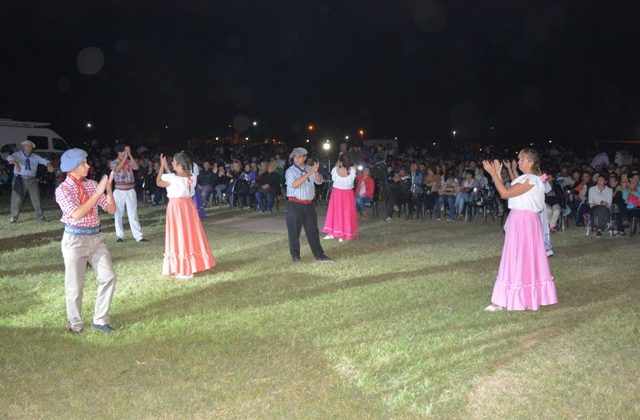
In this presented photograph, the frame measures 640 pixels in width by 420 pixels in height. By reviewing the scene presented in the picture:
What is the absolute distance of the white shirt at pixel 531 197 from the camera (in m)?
7.39

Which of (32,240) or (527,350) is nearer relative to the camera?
(527,350)

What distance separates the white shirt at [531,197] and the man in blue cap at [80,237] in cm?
442

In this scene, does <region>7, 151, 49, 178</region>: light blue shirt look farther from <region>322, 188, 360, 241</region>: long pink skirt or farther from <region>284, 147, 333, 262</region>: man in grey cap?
<region>284, 147, 333, 262</region>: man in grey cap

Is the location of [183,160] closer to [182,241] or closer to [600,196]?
[182,241]

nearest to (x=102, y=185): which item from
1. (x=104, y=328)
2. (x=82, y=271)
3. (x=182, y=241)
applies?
(x=82, y=271)

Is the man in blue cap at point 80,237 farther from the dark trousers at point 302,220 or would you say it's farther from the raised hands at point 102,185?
the dark trousers at point 302,220

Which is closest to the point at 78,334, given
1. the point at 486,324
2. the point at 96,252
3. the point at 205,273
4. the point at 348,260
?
the point at 96,252

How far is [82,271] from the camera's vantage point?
22.2ft

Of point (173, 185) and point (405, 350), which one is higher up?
point (173, 185)

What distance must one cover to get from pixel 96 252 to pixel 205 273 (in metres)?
3.31

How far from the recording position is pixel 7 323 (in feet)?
24.1

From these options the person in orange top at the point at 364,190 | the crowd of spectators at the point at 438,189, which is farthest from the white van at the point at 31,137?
the person in orange top at the point at 364,190

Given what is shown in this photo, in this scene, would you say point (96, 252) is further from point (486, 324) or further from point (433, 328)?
point (486, 324)

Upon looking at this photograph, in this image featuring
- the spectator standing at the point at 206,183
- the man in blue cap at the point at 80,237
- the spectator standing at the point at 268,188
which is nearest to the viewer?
the man in blue cap at the point at 80,237
